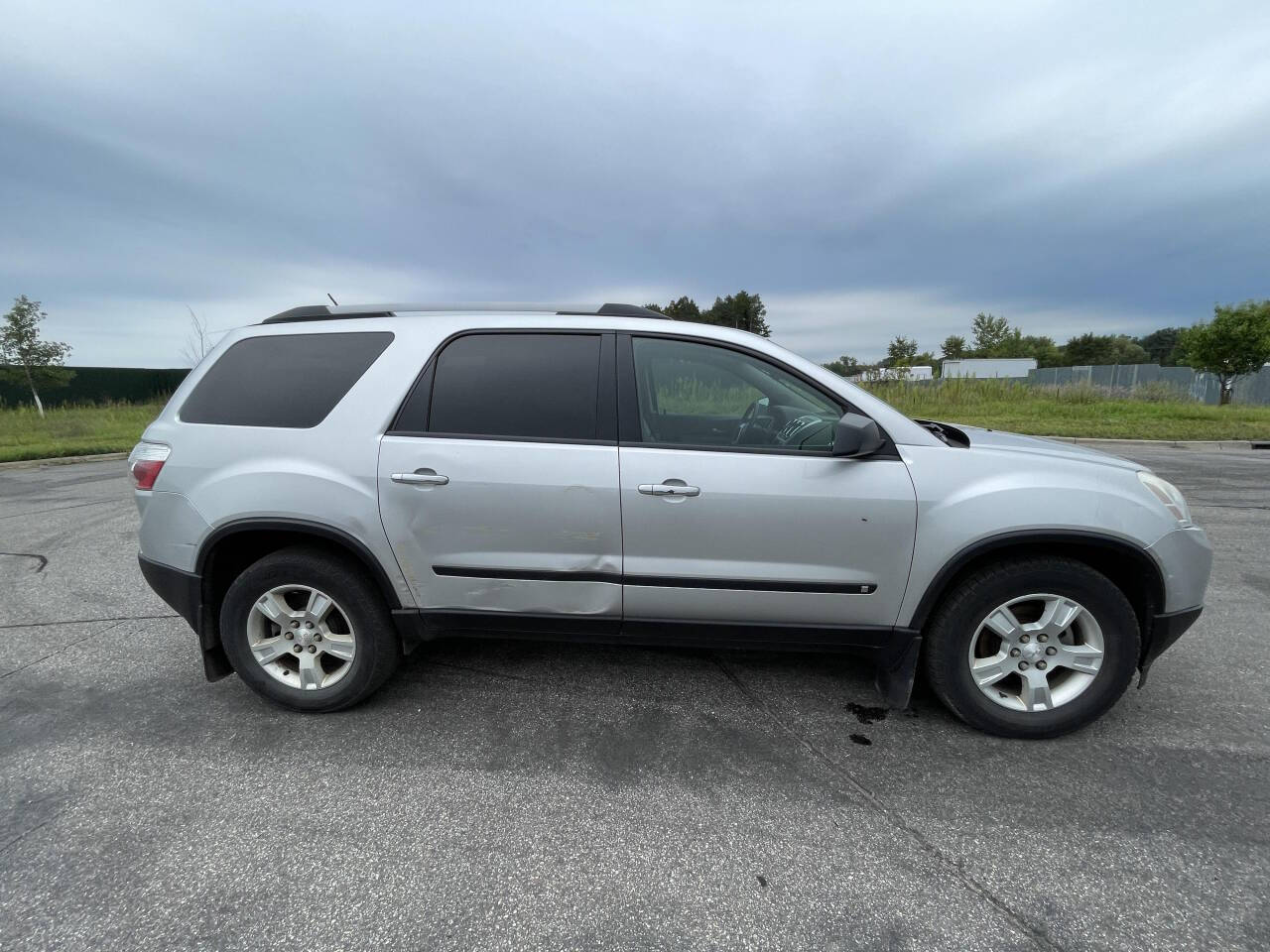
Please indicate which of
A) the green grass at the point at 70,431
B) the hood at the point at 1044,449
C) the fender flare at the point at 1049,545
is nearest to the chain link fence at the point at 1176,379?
the hood at the point at 1044,449

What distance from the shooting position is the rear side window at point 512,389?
8.50 feet

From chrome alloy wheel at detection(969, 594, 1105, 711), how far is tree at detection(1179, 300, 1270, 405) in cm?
3531

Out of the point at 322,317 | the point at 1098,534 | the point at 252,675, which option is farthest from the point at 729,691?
the point at 322,317

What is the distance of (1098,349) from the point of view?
7544 cm

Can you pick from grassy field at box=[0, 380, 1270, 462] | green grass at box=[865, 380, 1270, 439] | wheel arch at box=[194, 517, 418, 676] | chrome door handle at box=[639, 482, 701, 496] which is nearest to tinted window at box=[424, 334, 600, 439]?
chrome door handle at box=[639, 482, 701, 496]

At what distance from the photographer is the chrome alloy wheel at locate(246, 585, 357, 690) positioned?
2697 mm

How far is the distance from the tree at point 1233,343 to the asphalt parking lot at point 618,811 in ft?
116

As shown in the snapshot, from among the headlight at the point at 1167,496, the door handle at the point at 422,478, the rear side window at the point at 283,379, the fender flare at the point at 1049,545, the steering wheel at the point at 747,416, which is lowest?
the fender flare at the point at 1049,545

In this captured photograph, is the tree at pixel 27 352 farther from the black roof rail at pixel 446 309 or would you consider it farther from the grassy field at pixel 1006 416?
the black roof rail at pixel 446 309

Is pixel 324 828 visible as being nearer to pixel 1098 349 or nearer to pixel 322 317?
pixel 322 317

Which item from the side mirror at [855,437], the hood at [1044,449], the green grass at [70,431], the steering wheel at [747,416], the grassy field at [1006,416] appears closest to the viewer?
the side mirror at [855,437]

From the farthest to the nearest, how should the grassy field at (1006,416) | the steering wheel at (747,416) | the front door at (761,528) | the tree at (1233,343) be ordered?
1. the tree at (1233,343)
2. the grassy field at (1006,416)
3. the steering wheel at (747,416)
4. the front door at (761,528)

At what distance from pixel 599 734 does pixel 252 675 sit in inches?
65.1

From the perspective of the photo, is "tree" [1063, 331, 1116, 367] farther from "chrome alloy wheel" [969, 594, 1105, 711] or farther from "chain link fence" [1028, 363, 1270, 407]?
"chrome alloy wheel" [969, 594, 1105, 711]
